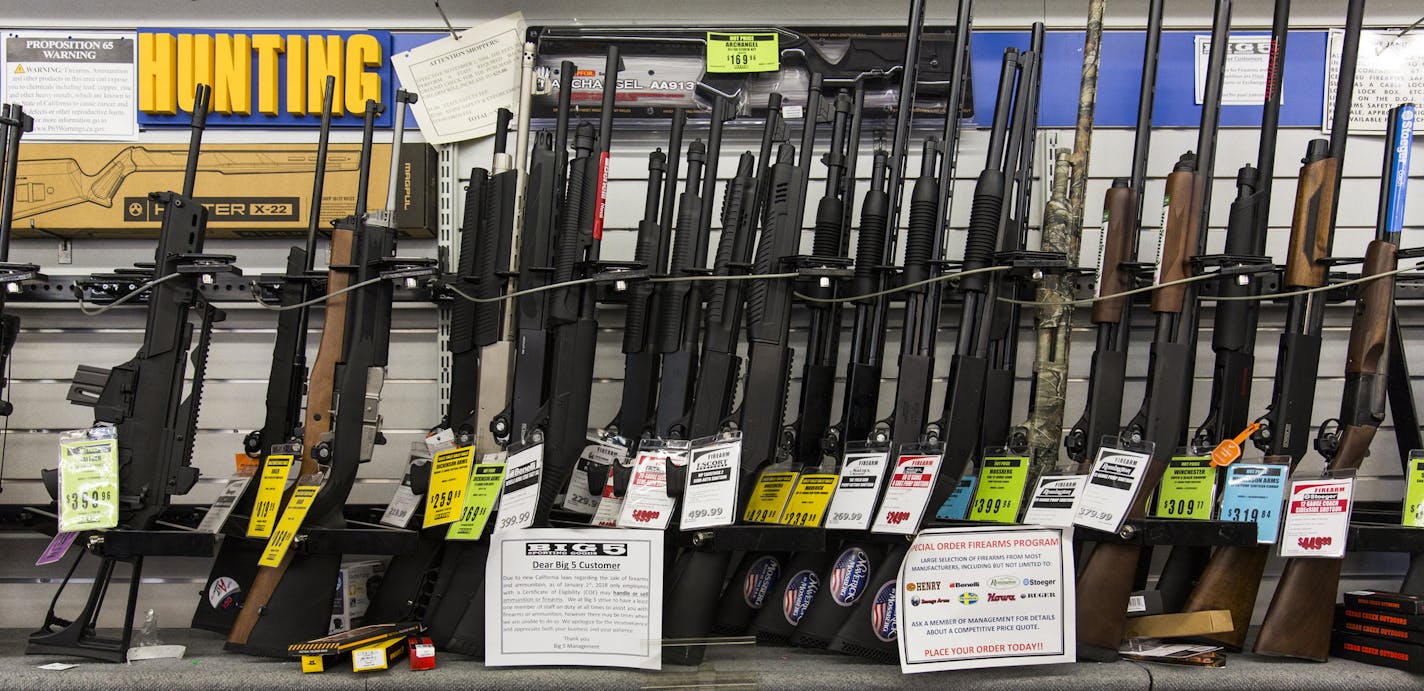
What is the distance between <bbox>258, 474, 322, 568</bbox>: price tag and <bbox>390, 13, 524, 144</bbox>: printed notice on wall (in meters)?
1.08

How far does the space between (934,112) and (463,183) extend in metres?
1.34

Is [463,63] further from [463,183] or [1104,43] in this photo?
[1104,43]

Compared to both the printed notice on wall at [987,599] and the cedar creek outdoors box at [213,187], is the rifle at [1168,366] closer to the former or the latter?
the printed notice on wall at [987,599]

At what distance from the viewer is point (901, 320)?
8.95 feet

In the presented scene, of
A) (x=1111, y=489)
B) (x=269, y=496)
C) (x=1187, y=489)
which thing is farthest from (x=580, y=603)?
(x=1187, y=489)

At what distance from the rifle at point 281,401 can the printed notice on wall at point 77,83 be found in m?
0.65

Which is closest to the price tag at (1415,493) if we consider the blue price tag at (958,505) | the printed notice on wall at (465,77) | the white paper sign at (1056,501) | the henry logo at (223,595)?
the white paper sign at (1056,501)

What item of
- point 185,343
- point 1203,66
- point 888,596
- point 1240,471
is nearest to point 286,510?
point 185,343

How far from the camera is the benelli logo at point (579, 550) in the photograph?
205cm

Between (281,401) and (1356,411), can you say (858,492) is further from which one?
(281,401)

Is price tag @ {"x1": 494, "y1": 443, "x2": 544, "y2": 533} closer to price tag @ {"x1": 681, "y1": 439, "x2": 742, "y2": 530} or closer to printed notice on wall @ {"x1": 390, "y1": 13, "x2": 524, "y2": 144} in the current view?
price tag @ {"x1": 681, "y1": 439, "x2": 742, "y2": 530}

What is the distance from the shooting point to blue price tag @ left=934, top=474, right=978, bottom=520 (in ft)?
7.54

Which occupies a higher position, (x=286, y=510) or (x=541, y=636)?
(x=286, y=510)

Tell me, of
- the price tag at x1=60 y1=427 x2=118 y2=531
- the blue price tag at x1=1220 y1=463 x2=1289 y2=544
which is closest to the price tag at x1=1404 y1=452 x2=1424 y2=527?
the blue price tag at x1=1220 y1=463 x2=1289 y2=544
